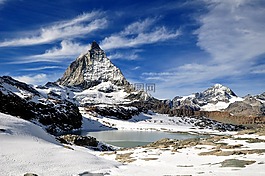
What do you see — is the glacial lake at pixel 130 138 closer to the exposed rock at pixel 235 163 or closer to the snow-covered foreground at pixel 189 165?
the snow-covered foreground at pixel 189 165

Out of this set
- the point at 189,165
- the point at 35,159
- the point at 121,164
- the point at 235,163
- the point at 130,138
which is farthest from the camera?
the point at 130,138

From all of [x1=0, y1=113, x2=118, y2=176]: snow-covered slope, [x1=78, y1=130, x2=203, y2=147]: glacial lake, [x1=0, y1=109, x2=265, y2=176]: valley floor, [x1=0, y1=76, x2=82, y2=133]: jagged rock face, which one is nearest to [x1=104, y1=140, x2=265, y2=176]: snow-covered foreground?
[x1=0, y1=109, x2=265, y2=176]: valley floor

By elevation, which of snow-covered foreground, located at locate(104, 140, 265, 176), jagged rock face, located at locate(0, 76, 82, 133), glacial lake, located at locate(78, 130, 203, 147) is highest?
jagged rock face, located at locate(0, 76, 82, 133)

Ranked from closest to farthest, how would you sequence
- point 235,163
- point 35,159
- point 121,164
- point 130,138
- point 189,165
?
point 235,163 < point 35,159 < point 189,165 < point 121,164 < point 130,138

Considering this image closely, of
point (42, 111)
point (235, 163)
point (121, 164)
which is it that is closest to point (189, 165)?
point (235, 163)

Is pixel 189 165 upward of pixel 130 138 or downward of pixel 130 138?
upward

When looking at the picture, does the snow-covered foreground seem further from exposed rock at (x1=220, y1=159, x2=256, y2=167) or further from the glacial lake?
the glacial lake

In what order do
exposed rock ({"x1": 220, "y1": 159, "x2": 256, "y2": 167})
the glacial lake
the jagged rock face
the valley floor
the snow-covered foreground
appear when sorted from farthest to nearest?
the jagged rock face → the glacial lake → exposed rock ({"x1": 220, "y1": 159, "x2": 256, "y2": 167}) → the valley floor → the snow-covered foreground

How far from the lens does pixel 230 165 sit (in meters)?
19.1

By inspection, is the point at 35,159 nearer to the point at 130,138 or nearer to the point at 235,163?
the point at 235,163

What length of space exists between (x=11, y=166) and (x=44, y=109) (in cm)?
14265

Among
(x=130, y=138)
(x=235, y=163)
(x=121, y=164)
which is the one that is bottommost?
(x=130, y=138)

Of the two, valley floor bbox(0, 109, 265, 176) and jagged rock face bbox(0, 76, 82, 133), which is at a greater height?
jagged rock face bbox(0, 76, 82, 133)

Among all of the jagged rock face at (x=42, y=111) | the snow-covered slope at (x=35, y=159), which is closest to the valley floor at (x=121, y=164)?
the snow-covered slope at (x=35, y=159)
